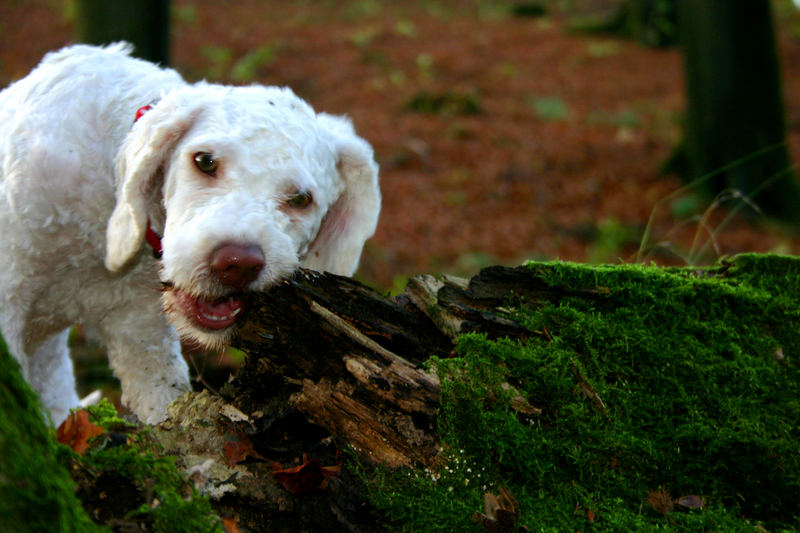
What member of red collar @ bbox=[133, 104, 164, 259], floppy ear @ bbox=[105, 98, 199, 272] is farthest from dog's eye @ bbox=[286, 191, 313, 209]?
red collar @ bbox=[133, 104, 164, 259]

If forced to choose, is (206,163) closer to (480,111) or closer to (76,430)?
(76,430)

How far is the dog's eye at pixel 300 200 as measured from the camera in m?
2.80

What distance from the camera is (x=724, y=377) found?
8.63 feet

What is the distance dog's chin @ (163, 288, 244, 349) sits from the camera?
2.67 m

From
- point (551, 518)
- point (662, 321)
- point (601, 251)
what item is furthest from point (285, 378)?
point (601, 251)

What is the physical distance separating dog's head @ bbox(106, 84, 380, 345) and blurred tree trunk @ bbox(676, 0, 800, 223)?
773 centimetres

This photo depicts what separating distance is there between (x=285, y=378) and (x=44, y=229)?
1.42 metres

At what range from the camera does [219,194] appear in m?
A: 2.64

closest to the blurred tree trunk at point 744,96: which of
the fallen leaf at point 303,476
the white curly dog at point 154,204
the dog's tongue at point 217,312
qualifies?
the white curly dog at point 154,204

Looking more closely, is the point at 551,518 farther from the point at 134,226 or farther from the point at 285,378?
the point at 134,226

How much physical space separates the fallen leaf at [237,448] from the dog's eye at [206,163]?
1066mm

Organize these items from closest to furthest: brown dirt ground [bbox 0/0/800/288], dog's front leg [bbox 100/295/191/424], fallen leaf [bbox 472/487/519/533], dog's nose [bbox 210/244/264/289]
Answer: fallen leaf [bbox 472/487/519/533] < dog's nose [bbox 210/244/264/289] < dog's front leg [bbox 100/295/191/424] < brown dirt ground [bbox 0/0/800/288]

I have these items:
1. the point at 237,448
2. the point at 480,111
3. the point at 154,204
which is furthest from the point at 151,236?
the point at 480,111

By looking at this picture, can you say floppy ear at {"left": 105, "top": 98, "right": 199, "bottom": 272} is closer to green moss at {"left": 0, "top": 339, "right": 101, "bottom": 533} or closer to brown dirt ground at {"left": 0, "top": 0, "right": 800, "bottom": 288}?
green moss at {"left": 0, "top": 339, "right": 101, "bottom": 533}
